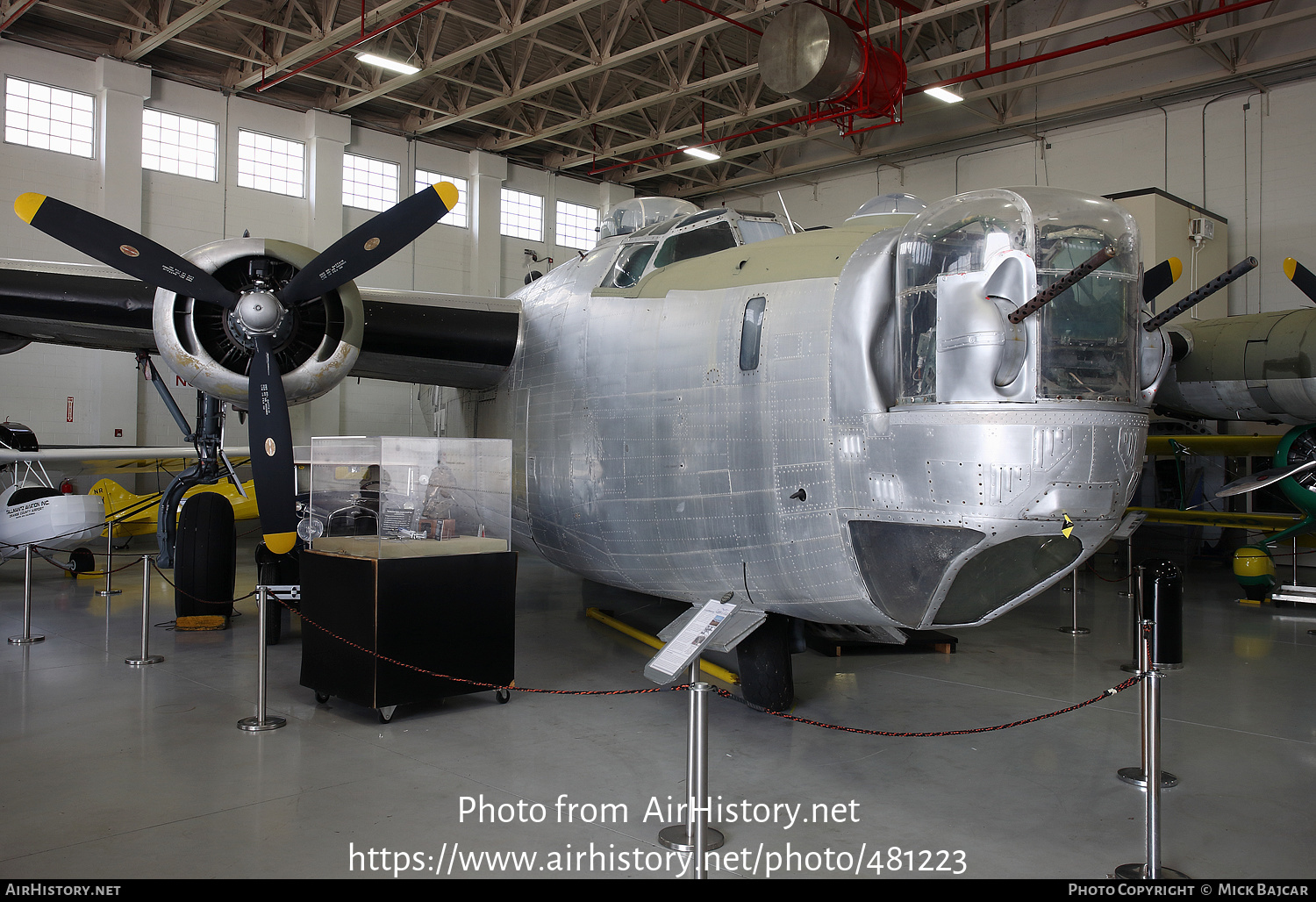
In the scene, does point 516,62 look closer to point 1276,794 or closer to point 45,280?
point 45,280

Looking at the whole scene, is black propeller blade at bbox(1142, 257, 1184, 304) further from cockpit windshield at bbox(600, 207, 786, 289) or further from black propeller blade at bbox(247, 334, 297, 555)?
black propeller blade at bbox(247, 334, 297, 555)

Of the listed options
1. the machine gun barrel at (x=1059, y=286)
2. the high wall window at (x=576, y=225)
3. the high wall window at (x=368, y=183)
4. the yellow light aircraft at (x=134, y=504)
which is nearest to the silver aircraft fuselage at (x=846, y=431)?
the machine gun barrel at (x=1059, y=286)

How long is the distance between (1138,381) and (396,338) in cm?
651

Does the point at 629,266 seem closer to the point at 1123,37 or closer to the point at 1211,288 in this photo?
the point at 1211,288

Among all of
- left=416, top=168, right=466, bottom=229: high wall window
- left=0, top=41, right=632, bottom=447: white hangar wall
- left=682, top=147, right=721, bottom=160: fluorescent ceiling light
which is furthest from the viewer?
left=416, top=168, right=466, bottom=229: high wall window

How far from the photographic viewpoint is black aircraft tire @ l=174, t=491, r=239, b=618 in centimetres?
985

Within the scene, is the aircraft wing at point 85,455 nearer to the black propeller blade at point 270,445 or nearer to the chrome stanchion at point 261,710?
the black propeller blade at point 270,445

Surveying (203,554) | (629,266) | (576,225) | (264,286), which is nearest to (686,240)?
(629,266)

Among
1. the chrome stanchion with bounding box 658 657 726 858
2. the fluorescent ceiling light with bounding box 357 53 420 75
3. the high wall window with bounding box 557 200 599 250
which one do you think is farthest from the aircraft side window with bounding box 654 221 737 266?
the high wall window with bounding box 557 200 599 250

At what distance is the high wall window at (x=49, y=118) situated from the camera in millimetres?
18234

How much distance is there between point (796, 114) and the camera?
957 inches

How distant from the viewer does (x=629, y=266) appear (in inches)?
292

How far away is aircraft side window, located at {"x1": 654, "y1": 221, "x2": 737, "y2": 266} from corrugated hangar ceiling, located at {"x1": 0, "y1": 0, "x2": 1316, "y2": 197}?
929 centimetres

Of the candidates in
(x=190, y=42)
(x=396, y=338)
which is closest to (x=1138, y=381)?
(x=396, y=338)
